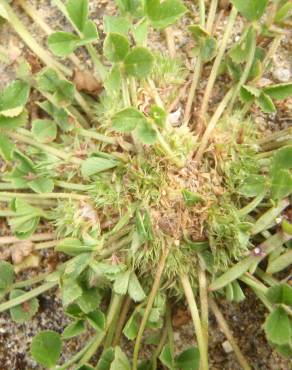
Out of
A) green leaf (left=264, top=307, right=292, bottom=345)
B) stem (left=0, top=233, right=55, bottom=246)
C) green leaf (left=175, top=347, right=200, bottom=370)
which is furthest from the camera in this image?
stem (left=0, top=233, right=55, bottom=246)

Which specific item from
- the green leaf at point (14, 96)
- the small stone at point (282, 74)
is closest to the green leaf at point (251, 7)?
the small stone at point (282, 74)

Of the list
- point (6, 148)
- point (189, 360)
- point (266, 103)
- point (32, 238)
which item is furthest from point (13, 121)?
point (189, 360)

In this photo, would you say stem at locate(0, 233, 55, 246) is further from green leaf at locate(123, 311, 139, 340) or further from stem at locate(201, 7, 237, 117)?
stem at locate(201, 7, 237, 117)

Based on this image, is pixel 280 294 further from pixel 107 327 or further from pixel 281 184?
pixel 107 327

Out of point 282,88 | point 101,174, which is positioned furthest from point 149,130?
point 282,88

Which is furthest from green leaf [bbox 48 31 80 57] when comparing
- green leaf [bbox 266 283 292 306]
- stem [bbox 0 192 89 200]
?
green leaf [bbox 266 283 292 306]

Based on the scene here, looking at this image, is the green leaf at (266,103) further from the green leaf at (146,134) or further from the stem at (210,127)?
the green leaf at (146,134)
